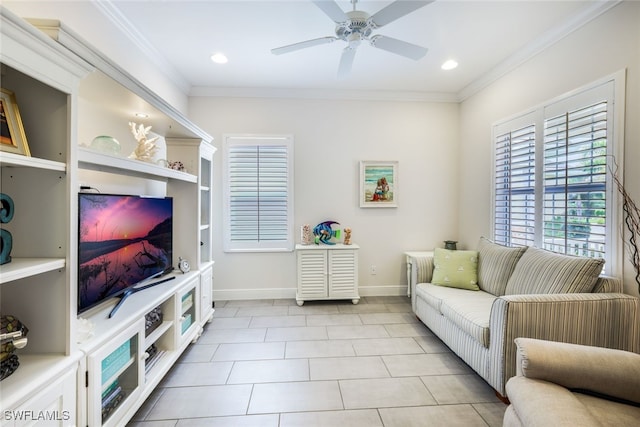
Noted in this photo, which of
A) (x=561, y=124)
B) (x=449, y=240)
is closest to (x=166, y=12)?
(x=561, y=124)

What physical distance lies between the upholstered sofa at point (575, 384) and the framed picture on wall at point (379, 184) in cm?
272

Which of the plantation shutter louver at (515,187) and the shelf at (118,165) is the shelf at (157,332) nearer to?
the shelf at (118,165)

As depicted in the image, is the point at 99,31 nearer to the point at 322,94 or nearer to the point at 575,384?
the point at 322,94

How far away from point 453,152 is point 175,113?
3635 millimetres

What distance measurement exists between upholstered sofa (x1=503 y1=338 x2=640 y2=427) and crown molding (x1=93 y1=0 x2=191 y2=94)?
11.5ft

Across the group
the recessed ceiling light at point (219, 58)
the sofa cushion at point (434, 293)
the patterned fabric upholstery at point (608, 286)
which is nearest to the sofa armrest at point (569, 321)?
the patterned fabric upholstery at point (608, 286)

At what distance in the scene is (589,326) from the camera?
5.84ft

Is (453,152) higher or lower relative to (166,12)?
lower

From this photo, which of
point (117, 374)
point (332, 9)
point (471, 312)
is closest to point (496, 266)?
point (471, 312)

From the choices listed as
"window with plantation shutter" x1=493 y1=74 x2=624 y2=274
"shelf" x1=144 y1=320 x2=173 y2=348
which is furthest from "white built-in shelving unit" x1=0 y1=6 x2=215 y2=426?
"window with plantation shutter" x1=493 y1=74 x2=624 y2=274

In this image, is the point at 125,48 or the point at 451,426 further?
the point at 125,48

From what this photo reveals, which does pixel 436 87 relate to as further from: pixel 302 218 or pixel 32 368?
pixel 32 368

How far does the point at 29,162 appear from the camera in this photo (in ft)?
3.46

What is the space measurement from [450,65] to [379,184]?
1637 mm
